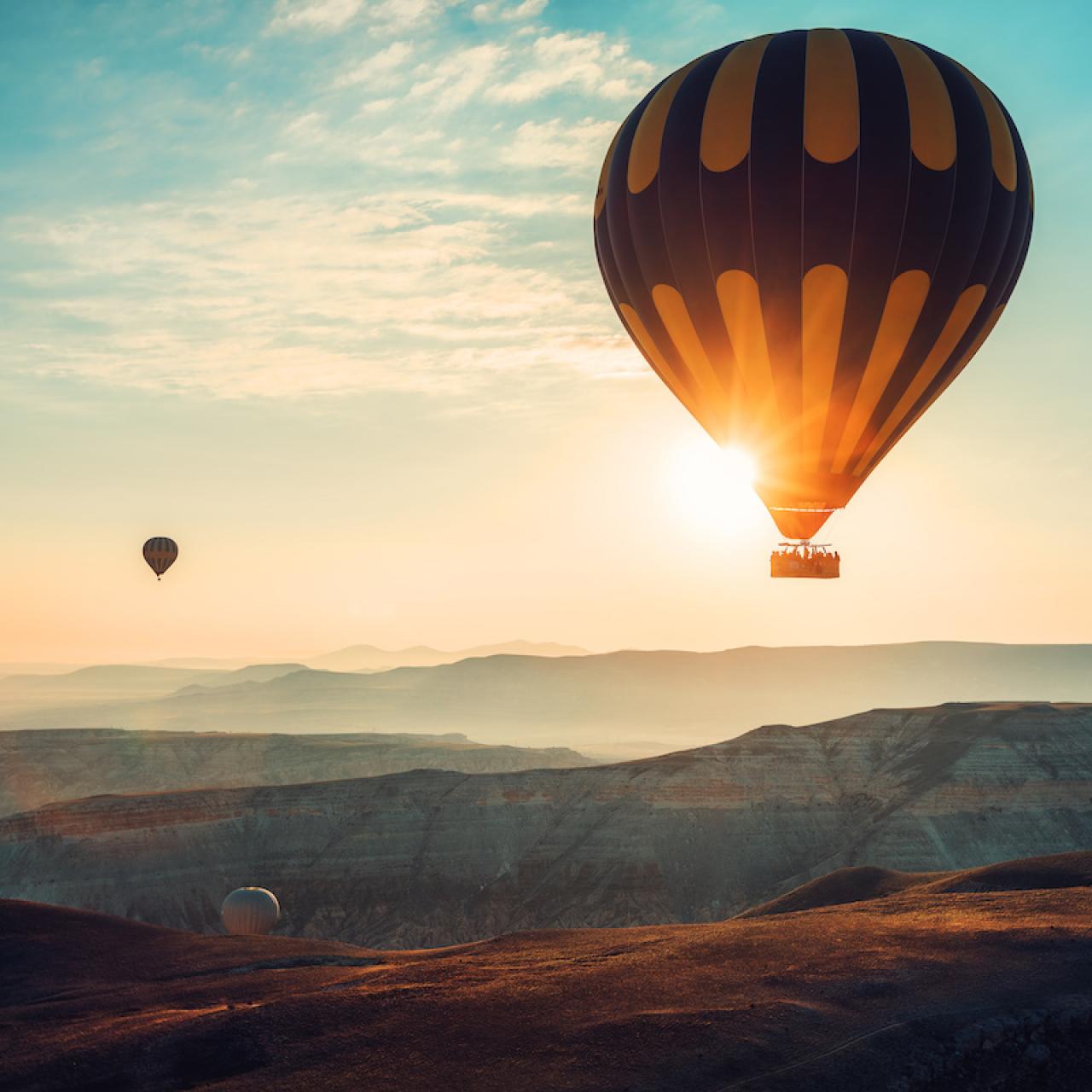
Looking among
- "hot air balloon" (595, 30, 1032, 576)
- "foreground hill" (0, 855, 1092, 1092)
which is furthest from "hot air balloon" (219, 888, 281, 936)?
"hot air balloon" (595, 30, 1032, 576)

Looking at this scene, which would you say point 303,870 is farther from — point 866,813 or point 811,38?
point 811,38

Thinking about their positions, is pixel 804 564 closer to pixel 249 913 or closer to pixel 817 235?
pixel 817 235

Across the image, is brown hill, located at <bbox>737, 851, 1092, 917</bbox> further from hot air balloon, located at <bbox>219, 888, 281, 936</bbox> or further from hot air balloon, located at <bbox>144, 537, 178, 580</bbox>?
hot air balloon, located at <bbox>144, 537, 178, 580</bbox>

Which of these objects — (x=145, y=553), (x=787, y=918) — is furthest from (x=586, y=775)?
(x=787, y=918)

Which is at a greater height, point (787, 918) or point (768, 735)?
point (768, 735)

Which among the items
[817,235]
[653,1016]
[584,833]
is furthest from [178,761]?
[817,235]

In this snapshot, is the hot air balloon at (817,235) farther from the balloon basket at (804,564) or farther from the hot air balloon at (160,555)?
the hot air balloon at (160,555)
